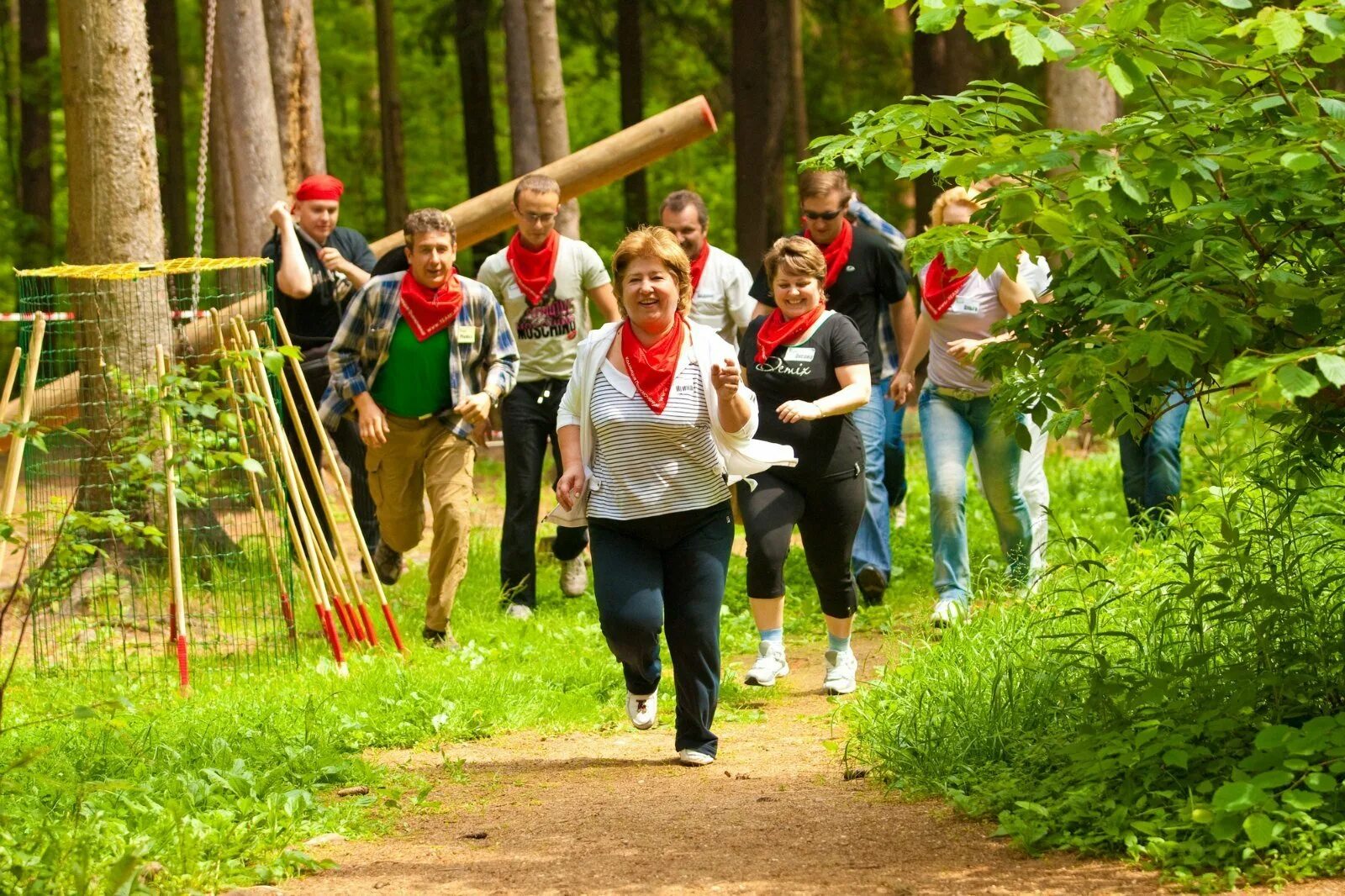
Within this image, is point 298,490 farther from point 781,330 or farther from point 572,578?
point 781,330

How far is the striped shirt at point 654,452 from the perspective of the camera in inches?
227

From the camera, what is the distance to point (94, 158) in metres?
8.80

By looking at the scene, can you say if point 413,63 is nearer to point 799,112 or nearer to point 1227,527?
point 799,112

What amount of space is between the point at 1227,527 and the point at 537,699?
3141 millimetres

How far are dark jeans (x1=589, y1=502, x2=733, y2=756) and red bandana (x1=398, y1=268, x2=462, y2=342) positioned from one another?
8.14ft

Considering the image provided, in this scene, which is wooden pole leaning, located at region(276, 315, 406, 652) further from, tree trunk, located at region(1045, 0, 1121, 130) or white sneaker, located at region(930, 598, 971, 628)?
tree trunk, located at region(1045, 0, 1121, 130)

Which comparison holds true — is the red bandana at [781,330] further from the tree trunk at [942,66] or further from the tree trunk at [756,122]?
the tree trunk at [756,122]

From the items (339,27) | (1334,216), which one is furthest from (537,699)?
(339,27)

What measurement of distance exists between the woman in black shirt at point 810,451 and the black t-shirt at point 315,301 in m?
3.29

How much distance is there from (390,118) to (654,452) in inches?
791

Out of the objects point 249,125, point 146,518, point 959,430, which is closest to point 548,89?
point 249,125

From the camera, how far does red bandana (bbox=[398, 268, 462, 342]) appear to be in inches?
314

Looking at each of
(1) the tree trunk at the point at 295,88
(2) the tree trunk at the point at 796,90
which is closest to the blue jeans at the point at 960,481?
(1) the tree trunk at the point at 295,88

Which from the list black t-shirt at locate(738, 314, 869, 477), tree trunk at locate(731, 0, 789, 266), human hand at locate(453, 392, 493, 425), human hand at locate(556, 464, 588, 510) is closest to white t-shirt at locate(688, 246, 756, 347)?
human hand at locate(453, 392, 493, 425)
